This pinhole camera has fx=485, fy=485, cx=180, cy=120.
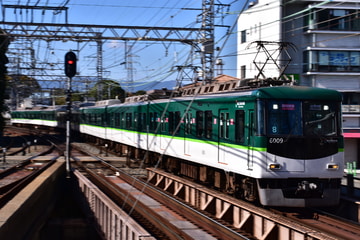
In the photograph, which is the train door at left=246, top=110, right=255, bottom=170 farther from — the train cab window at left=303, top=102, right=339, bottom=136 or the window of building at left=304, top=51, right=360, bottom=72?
the window of building at left=304, top=51, right=360, bottom=72

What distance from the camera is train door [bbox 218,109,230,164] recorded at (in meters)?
12.0

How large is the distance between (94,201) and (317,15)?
23344 mm

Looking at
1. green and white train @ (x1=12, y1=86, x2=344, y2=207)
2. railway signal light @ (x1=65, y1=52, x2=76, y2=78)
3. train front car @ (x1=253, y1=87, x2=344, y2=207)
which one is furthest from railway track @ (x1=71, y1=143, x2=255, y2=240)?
railway signal light @ (x1=65, y1=52, x2=76, y2=78)

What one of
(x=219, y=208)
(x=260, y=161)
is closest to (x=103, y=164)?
(x=219, y=208)

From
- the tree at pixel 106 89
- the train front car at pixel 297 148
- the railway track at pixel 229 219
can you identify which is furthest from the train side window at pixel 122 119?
the train front car at pixel 297 148

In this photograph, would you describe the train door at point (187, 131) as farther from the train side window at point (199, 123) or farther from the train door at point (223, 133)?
the train door at point (223, 133)

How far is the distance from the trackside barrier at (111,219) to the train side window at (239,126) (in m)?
3.11

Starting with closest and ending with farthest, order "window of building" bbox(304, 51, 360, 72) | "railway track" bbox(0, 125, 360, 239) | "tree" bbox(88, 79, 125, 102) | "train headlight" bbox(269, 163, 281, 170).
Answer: "railway track" bbox(0, 125, 360, 239) < "train headlight" bbox(269, 163, 281, 170) < "window of building" bbox(304, 51, 360, 72) < "tree" bbox(88, 79, 125, 102)

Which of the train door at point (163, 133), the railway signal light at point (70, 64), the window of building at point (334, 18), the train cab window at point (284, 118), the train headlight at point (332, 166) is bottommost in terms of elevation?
the train headlight at point (332, 166)

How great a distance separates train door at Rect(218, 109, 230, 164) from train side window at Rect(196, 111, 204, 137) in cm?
133

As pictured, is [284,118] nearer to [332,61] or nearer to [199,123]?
[199,123]

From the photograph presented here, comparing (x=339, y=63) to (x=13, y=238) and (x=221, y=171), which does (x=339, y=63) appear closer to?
(x=221, y=171)

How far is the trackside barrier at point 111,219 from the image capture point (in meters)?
9.12

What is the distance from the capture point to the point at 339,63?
32188 mm
